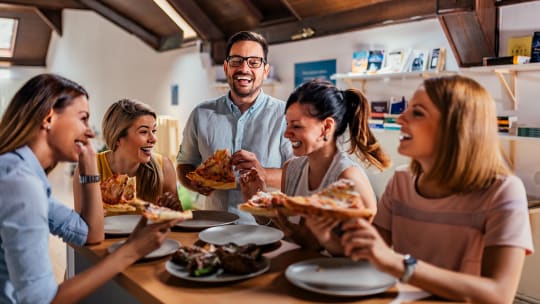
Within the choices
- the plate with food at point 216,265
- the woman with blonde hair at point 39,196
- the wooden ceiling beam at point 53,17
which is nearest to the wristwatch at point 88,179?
the woman with blonde hair at point 39,196

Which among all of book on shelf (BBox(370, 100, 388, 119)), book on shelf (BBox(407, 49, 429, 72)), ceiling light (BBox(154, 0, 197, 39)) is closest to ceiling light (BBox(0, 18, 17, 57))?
ceiling light (BBox(154, 0, 197, 39))

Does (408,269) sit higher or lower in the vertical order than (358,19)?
lower

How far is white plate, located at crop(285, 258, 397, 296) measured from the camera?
148 centimetres

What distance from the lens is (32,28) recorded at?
12.5m

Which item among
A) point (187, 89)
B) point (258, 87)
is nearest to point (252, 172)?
point (258, 87)

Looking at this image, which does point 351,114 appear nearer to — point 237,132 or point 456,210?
point 456,210

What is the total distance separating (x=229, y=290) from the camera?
1559mm

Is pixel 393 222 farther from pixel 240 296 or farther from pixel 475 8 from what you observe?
pixel 475 8

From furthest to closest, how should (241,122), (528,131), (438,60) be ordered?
(438,60)
(528,131)
(241,122)

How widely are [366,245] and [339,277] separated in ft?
0.77

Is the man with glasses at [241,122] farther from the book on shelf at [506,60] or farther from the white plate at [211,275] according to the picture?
the book on shelf at [506,60]

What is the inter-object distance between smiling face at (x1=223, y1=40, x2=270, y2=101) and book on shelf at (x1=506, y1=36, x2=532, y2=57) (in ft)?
6.52

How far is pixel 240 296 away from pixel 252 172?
99 cm

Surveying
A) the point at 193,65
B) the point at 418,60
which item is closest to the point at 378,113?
the point at 418,60
